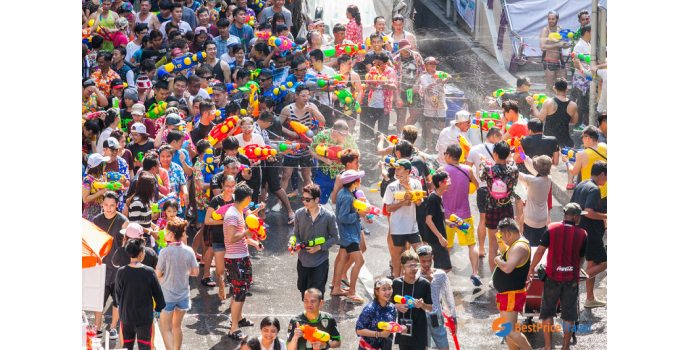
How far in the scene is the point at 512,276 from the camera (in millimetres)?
6703

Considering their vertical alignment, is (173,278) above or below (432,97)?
below

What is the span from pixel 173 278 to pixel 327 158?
2.78 meters

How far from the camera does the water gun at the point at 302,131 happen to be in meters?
9.18

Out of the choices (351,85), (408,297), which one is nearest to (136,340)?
(408,297)

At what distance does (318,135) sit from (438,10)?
7.95m

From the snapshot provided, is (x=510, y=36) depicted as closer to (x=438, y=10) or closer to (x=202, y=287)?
(x=438, y=10)

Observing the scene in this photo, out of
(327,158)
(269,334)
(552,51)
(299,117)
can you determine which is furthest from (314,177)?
(552,51)

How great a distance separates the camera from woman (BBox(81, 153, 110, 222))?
25.0ft

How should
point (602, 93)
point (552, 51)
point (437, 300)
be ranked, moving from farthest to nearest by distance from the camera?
point (552, 51)
point (602, 93)
point (437, 300)

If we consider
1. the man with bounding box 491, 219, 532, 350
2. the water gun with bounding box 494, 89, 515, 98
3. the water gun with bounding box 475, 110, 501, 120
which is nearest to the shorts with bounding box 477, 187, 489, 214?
the water gun with bounding box 475, 110, 501, 120

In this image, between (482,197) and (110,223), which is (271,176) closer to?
(110,223)

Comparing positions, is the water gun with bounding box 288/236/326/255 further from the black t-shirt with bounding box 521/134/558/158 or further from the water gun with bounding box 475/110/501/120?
the water gun with bounding box 475/110/501/120

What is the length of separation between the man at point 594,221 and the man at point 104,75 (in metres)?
6.47

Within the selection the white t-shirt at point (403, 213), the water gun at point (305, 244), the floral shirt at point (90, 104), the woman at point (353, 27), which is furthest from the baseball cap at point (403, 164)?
the woman at point (353, 27)
